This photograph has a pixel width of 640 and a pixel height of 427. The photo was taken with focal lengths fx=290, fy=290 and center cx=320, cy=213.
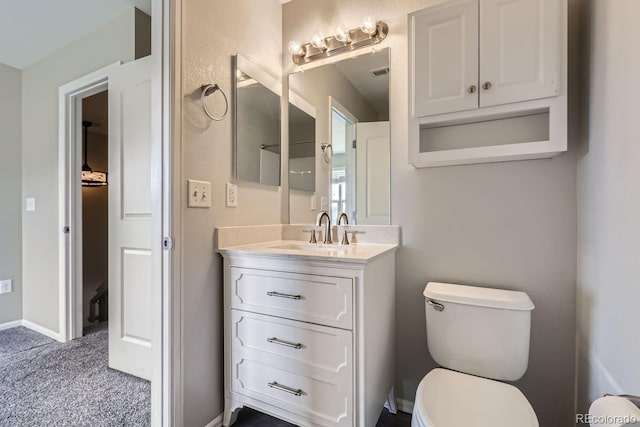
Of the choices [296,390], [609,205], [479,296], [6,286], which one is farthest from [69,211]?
[609,205]

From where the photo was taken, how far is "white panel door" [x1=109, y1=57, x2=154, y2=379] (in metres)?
1.77

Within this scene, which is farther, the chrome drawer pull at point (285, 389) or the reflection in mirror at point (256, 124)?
the reflection in mirror at point (256, 124)

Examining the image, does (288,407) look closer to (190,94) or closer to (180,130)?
(180,130)

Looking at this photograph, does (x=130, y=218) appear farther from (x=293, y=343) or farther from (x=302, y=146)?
(x=293, y=343)

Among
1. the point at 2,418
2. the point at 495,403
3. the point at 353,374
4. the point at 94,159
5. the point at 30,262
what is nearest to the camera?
the point at 495,403

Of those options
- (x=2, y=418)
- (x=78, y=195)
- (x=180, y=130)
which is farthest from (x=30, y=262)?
(x=180, y=130)

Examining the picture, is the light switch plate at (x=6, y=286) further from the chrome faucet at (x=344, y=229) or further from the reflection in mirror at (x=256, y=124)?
the chrome faucet at (x=344, y=229)

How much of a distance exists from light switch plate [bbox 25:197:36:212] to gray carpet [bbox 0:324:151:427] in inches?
44.3

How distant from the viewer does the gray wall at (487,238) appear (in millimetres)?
1276

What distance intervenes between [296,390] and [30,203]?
9.88 ft

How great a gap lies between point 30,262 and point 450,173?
3558 mm

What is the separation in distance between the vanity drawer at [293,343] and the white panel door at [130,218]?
813 millimetres

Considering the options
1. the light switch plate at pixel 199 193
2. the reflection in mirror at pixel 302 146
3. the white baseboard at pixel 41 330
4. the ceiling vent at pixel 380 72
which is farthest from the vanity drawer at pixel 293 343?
the white baseboard at pixel 41 330

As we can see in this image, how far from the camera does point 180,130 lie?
1.22 metres
